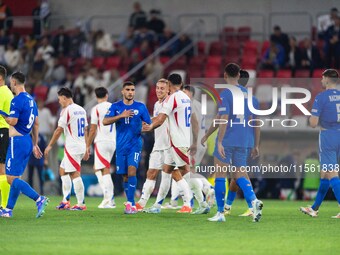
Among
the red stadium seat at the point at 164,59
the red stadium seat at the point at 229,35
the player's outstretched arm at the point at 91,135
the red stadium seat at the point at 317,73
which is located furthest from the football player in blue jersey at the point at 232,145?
the red stadium seat at the point at 229,35

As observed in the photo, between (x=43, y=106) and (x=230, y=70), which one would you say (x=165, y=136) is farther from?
(x=43, y=106)

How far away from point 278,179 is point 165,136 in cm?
857

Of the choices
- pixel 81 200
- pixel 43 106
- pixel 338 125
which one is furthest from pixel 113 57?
pixel 338 125

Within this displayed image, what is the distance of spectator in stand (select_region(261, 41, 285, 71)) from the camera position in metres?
29.3

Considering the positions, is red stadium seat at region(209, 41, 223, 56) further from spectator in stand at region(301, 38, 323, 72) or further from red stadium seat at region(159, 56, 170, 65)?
spectator in stand at region(301, 38, 323, 72)

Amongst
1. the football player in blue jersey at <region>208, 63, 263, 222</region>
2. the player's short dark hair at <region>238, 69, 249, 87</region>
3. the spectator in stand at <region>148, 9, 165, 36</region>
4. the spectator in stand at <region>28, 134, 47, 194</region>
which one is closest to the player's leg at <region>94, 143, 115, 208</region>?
the player's short dark hair at <region>238, 69, 249, 87</region>

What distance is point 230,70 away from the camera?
629 inches

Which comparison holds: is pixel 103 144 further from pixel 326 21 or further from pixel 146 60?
pixel 326 21

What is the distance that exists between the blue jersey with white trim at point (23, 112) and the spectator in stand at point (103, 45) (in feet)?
51.2

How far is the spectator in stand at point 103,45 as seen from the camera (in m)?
32.4

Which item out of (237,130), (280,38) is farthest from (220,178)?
(280,38)

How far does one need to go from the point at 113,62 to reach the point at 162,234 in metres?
18.0

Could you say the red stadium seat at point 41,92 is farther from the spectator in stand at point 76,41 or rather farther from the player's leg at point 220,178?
the player's leg at point 220,178

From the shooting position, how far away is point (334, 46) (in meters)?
28.9
